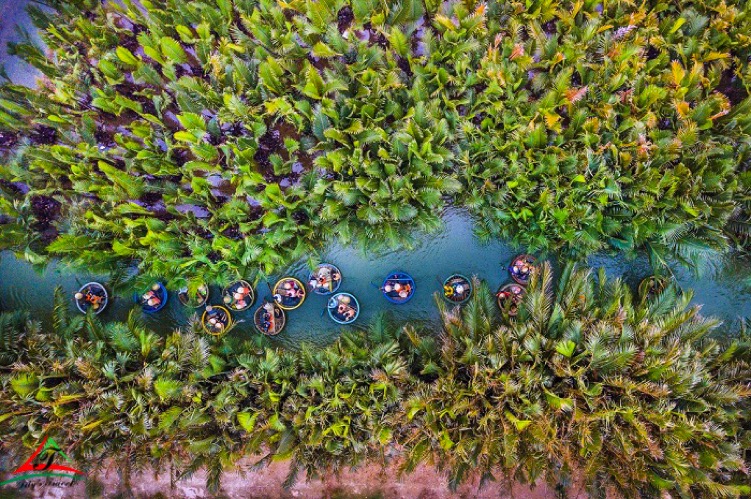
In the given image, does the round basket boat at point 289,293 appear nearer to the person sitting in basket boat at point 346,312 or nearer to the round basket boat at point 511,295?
the person sitting in basket boat at point 346,312

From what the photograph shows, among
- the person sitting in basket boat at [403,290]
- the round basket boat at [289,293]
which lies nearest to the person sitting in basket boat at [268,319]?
the round basket boat at [289,293]

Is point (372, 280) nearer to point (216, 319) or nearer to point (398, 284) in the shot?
point (398, 284)

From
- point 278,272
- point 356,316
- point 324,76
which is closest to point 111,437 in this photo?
point 278,272

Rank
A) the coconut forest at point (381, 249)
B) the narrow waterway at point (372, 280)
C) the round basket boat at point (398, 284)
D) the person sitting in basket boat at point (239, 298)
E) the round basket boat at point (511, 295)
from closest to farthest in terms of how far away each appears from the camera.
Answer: the coconut forest at point (381, 249), the round basket boat at point (511, 295), the person sitting in basket boat at point (239, 298), the round basket boat at point (398, 284), the narrow waterway at point (372, 280)

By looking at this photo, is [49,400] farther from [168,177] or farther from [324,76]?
[324,76]

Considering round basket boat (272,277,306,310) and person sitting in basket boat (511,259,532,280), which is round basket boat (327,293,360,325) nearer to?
round basket boat (272,277,306,310)

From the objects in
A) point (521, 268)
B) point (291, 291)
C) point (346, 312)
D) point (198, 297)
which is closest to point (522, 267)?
point (521, 268)
